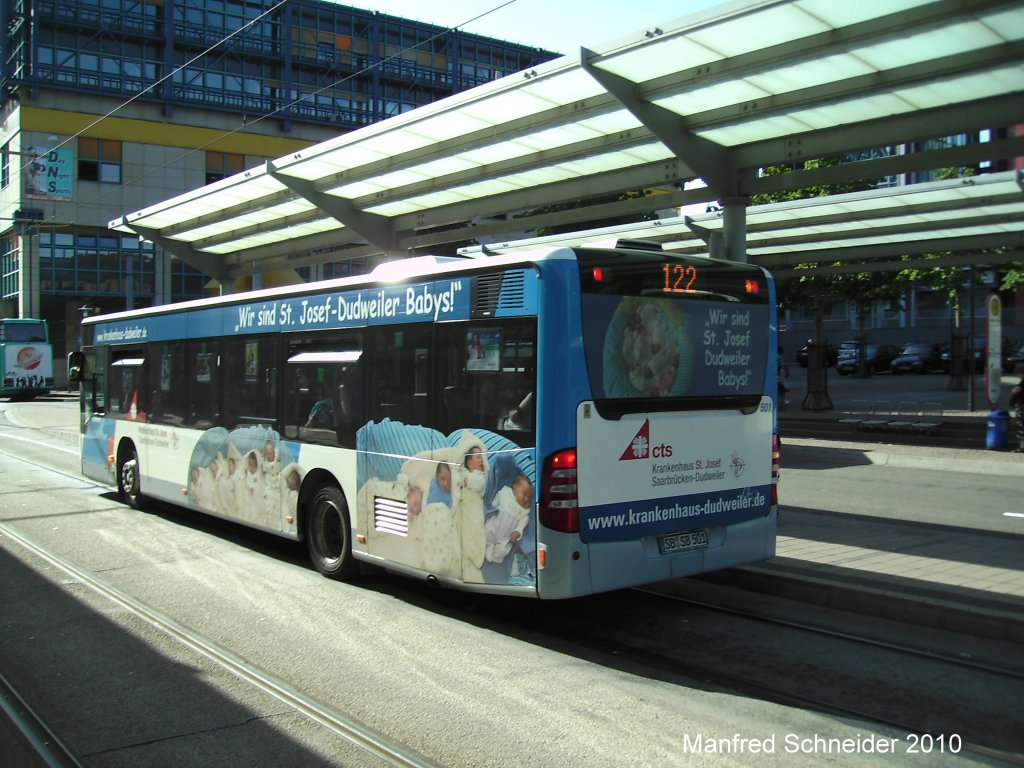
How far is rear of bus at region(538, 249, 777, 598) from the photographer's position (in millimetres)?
5938

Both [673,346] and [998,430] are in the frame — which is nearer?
[673,346]

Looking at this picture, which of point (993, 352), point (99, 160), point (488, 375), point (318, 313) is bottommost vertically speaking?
point (488, 375)

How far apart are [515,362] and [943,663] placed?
3323mm

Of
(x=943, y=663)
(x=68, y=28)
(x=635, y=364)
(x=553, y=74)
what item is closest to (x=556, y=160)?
(x=553, y=74)

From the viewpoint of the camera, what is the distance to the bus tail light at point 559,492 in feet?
19.4

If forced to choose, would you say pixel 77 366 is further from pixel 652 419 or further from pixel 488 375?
pixel 652 419

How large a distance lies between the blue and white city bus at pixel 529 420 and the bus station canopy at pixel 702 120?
278cm

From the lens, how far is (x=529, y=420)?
237 inches

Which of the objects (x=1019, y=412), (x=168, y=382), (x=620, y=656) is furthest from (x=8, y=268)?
(x=620, y=656)

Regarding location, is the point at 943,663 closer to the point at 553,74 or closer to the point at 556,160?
the point at 553,74

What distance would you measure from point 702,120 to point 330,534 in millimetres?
6053

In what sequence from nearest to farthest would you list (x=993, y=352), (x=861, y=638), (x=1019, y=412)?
(x=861, y=638) → (x=993, y=352) → (x=1019, y=412)

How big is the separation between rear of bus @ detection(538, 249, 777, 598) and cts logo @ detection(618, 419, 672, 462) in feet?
0.04

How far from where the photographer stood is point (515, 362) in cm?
617
